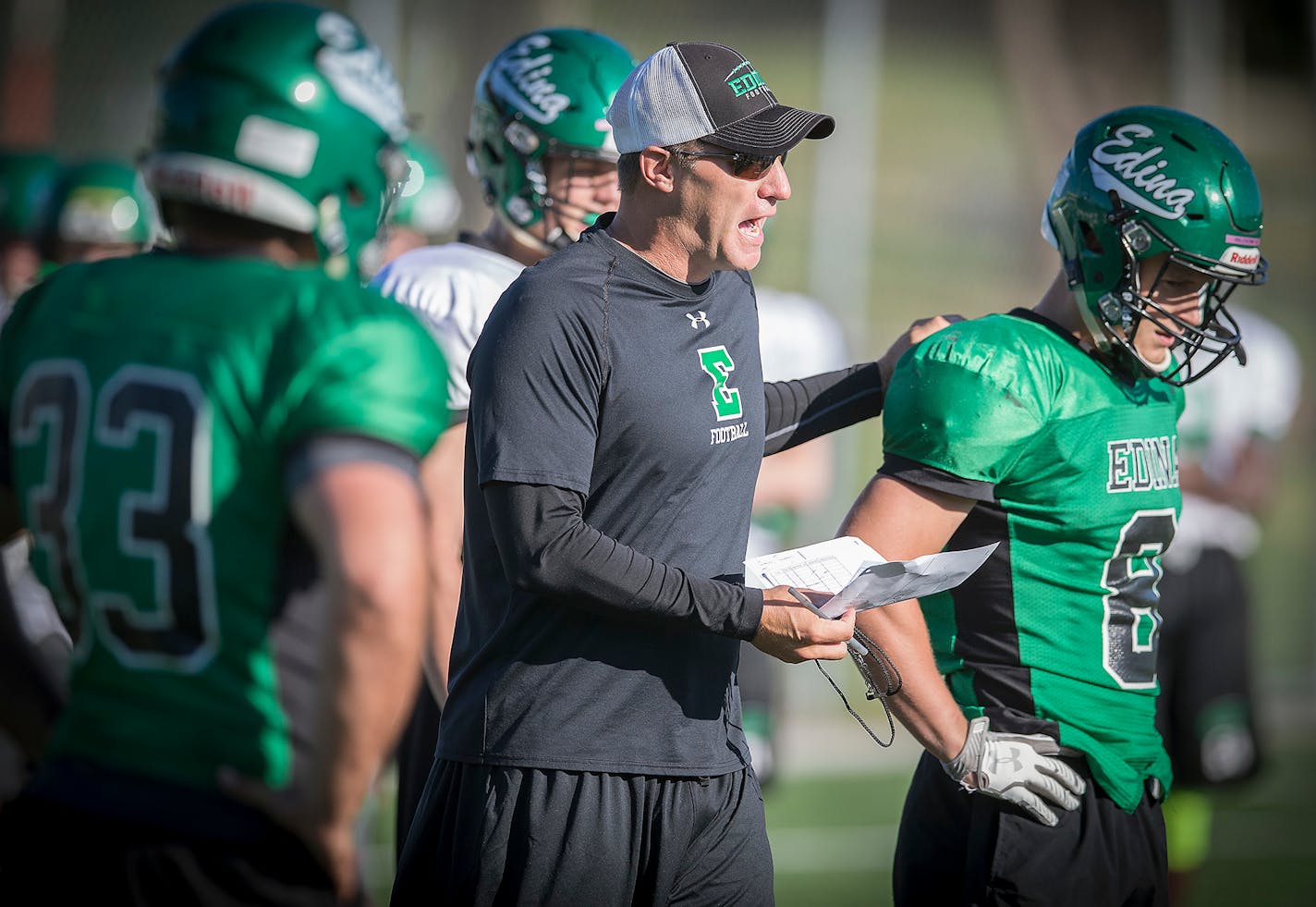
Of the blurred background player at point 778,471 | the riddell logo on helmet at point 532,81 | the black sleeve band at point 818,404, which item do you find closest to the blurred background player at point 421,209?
the blurred background player at point 778,471

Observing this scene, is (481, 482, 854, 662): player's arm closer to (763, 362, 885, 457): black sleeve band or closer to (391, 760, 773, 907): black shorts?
(391, 760, 773, 907): black shorts

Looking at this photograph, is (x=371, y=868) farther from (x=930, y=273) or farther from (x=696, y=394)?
(x=930, y=273)

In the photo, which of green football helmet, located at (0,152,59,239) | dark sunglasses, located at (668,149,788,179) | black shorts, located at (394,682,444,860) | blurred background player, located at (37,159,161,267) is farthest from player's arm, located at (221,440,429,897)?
green football helmet, located at (0,152,59,239)

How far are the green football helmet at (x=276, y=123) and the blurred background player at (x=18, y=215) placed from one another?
5763mm

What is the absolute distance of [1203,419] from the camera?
6.88 m

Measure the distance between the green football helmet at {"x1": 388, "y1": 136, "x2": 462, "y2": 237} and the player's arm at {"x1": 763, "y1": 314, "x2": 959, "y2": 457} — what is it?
3.39 metres

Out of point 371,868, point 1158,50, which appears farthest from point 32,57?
point 1158,50

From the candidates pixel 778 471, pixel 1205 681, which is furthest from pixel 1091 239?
pixel 1205 681

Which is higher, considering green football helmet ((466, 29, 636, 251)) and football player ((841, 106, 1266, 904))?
green football helmet ((466, 29, 636, 251))

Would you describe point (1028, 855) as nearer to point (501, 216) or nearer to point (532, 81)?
point (501, 216)

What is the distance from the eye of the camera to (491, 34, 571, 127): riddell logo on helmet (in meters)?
3.78

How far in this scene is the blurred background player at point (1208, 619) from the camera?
20.7ft

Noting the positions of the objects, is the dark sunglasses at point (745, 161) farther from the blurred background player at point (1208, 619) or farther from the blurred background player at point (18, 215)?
the blurred background player at point (18, 215)

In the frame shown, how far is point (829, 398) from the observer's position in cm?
346
